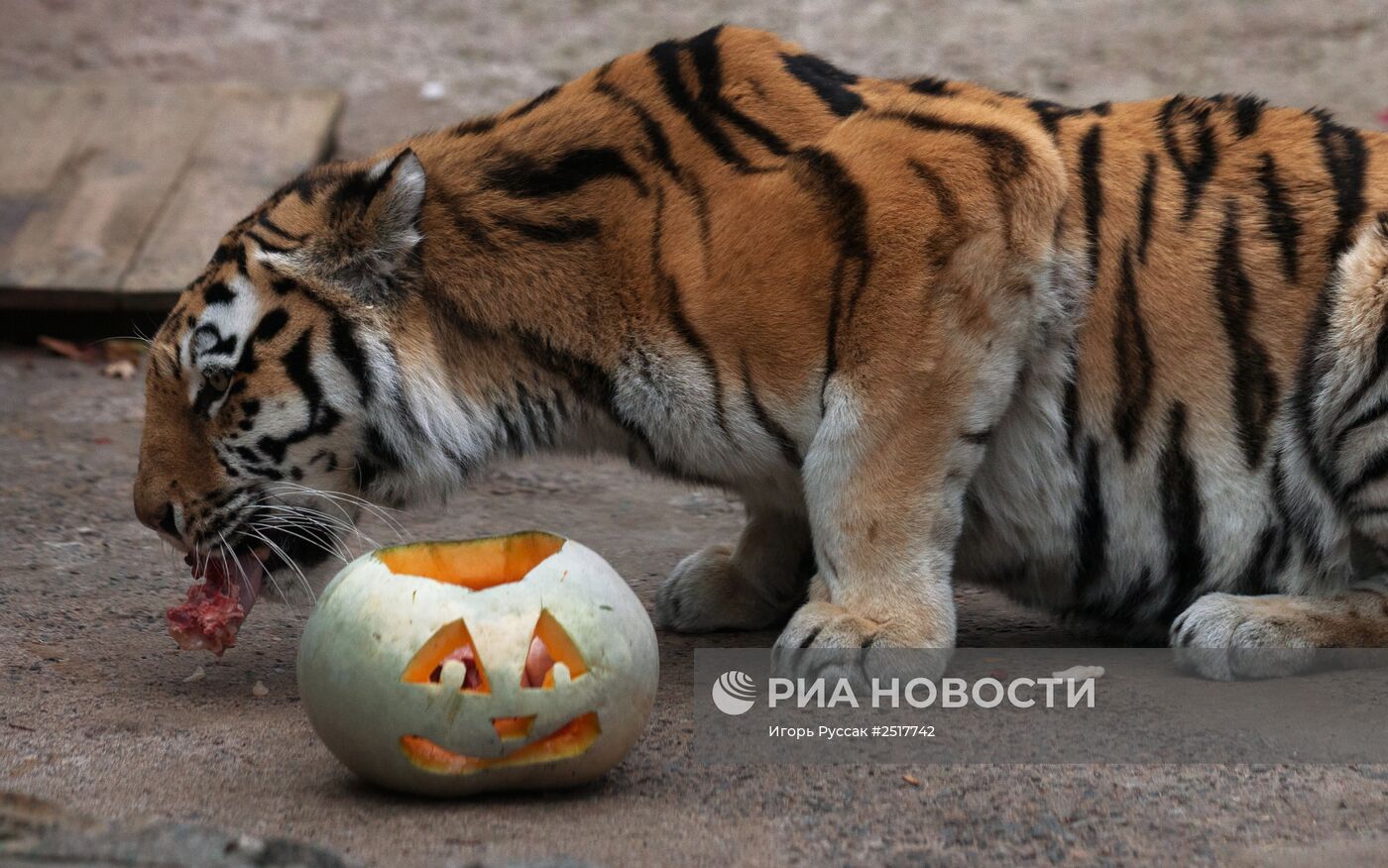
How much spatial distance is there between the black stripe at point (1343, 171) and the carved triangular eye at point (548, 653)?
1.72 meters

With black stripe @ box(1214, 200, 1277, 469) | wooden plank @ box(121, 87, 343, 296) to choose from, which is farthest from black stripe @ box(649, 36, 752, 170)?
wooden plank @ box(121, 87, 343, 296)

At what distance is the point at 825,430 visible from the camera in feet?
9.83

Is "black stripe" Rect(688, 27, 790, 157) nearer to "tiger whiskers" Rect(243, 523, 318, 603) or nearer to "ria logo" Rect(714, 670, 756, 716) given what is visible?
"ria logo" Rect(714, 670, 756, 716)

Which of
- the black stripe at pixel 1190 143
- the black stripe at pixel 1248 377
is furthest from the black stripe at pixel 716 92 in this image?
the black stripe at pixel 1248 377

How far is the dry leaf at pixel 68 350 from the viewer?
6098 mm

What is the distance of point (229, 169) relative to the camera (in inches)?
256

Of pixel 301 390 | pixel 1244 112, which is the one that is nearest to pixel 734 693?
pixel 301 390

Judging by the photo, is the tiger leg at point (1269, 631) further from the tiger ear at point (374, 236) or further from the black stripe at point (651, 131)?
the tiger ear at point (374, 236)

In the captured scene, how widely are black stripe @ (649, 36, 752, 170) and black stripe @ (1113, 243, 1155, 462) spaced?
2.47 feet

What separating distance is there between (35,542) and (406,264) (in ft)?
5.01

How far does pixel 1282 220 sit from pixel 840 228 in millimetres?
882

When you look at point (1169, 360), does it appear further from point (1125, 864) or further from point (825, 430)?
point (1125, 864)

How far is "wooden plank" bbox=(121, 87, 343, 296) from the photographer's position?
5.94 metres

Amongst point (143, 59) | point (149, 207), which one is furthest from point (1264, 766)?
point (143, 59)
